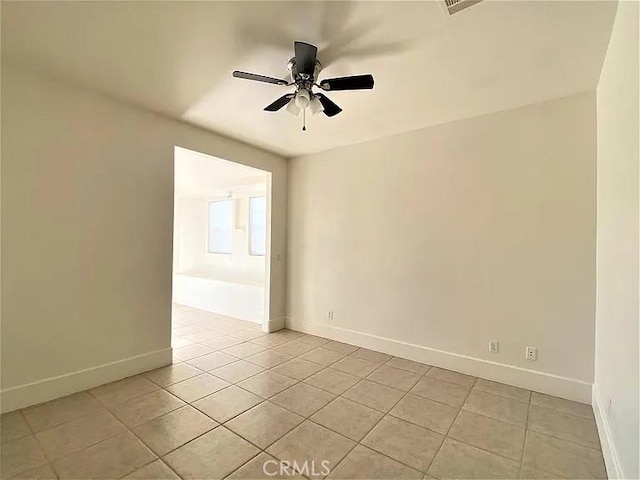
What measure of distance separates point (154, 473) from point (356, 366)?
2.00 meters

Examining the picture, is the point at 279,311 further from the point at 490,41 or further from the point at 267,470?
the point at 490,41

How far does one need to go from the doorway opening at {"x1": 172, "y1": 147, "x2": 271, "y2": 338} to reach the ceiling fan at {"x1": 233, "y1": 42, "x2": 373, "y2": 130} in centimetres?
219

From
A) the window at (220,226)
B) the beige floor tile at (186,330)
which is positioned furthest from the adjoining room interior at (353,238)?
the window at (220,226)

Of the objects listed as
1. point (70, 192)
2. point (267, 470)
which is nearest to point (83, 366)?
point (70, 192)

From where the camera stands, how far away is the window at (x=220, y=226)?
6617 millimetres

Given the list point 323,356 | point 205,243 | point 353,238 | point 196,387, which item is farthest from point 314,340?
point 205,243

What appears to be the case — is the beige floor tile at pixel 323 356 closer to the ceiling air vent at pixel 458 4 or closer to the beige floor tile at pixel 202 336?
the beige floor tile at pixel 202 336

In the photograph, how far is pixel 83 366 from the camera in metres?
2.55

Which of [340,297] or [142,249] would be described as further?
[340,297]

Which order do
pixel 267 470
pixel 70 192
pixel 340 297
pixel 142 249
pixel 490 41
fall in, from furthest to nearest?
pixel 340 297 → pixel 142 249 → pixel 70 192 → pixel 490 41 → pixel 267 470

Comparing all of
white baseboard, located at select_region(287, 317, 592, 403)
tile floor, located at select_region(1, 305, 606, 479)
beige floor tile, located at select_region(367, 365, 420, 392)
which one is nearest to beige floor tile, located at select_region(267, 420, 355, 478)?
tile floor, located at select_region(1, 305, 606, 479)

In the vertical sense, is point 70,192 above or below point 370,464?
above

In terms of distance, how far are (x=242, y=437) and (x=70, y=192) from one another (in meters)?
2.37

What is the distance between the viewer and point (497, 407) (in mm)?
2387
